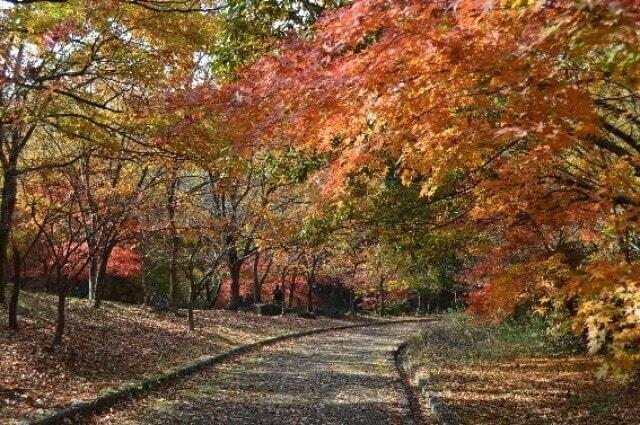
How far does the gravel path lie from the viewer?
8102mm

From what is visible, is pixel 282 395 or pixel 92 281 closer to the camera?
pixel 282 395

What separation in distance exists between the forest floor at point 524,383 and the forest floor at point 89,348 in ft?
18.3

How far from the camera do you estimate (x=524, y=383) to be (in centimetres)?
1158

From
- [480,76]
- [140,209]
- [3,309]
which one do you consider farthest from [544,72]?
[3,309]

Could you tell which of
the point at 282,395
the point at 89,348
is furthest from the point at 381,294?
the point at 282,395

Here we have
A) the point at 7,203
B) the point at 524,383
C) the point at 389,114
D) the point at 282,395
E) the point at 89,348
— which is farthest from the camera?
the point at 7,203

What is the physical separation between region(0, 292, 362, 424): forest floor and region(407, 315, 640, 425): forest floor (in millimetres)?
5588

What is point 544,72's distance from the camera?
4.38 metres

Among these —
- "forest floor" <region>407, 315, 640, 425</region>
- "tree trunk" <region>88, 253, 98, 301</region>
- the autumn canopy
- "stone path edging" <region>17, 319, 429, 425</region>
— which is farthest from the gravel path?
"tree trunk" <region>88, 253, 98, 301</region>

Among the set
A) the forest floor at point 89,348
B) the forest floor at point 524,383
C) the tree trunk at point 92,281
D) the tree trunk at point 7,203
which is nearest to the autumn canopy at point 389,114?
the tree trunk at point 7,203

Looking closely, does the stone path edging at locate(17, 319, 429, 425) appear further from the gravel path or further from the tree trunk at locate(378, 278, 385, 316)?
the tree trunk at locate(378, 278, 385, 316)

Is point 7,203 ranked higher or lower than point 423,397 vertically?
higher

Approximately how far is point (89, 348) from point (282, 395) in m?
4.33

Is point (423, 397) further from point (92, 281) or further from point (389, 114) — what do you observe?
point (92, 281)
